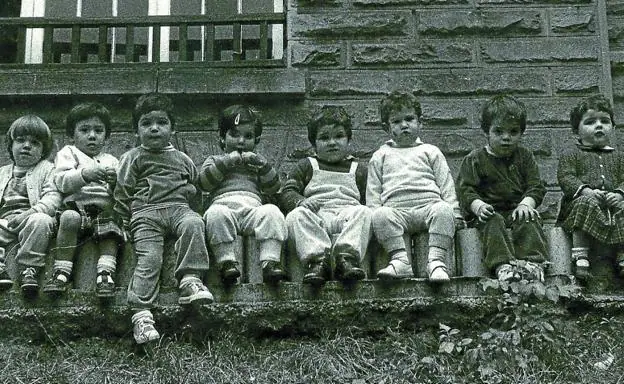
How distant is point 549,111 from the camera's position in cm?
1147

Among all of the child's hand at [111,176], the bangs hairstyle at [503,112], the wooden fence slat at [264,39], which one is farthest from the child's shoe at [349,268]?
the wooden fence slat at [264,39]

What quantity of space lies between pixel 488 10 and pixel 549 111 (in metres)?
1.01

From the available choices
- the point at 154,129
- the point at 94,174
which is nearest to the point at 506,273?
the point at 154,129

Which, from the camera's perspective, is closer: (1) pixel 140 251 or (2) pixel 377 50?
(1) pixel 140 251

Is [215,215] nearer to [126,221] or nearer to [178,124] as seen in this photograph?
[126,221]

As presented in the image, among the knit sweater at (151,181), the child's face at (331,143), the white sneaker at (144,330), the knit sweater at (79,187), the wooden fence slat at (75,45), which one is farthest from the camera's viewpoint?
the wooden fence slat at (75,45)

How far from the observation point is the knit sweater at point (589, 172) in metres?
9.07

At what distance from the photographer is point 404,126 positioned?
30.6 ft

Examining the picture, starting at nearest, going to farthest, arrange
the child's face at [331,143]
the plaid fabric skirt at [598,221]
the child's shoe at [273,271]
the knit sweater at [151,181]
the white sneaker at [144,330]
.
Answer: the white sneaker at [144,330]
the child's shoe at [273,271]
the plaid fabric skirt at [598,221]
the knit sweater at [151,181]
the child's face at [331,143]

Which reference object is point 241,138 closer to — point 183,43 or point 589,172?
point 589,172

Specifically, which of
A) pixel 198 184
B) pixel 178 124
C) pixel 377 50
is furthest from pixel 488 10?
pixel 198 184

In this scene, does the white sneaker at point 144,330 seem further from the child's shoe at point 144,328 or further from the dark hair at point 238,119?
the dark hair at point 238,119

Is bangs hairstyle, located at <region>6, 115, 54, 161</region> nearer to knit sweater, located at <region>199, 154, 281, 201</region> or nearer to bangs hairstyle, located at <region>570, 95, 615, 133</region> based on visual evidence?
knit sweater, located at <region>199, 154, 281, 201</region>

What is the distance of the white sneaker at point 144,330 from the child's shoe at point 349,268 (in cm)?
117
